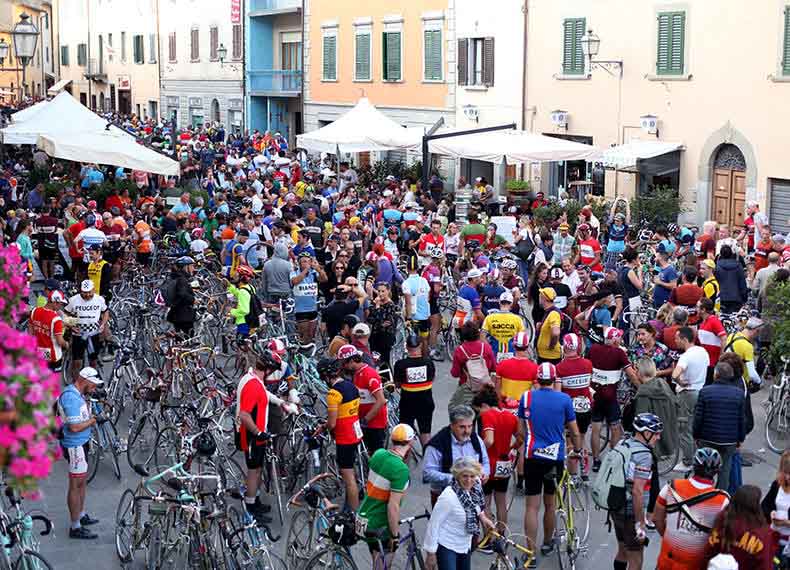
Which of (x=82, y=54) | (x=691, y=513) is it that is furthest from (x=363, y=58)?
(x=82, y=54)

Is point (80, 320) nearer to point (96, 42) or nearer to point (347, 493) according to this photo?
point (347, 493)

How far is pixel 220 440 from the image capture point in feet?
37.6

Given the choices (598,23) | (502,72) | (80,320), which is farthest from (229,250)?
(502,72)

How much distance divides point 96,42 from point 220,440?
198ft

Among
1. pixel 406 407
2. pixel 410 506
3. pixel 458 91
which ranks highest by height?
pixel 458 91

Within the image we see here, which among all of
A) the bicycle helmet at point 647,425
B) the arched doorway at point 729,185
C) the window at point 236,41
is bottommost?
the bicycle helmet at point 647,425

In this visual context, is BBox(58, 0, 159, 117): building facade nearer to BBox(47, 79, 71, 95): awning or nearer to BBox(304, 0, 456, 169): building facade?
BBox(47, 79, 71, 95): awning

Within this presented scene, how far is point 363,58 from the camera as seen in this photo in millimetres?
39844

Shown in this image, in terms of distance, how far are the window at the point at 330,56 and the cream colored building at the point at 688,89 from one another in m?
12.6

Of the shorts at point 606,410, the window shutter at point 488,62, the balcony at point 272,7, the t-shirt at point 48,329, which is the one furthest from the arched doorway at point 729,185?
the balcony at point 272,7

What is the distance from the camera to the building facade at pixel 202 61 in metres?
49.9

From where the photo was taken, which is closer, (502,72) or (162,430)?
(162,430)

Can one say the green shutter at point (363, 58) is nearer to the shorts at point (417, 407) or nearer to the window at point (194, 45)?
the window at point (194, 45)

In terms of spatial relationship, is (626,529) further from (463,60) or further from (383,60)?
(383,60)
